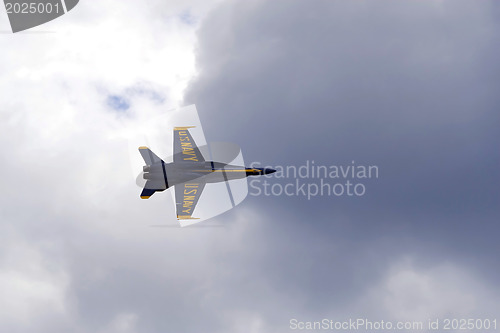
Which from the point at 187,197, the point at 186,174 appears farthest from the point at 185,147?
the point at 187,197

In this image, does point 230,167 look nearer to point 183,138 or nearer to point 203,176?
point 203,176

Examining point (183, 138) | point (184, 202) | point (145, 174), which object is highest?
point (183, 138)

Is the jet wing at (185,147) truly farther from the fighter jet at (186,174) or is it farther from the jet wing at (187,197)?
the jet wing at (187,197)

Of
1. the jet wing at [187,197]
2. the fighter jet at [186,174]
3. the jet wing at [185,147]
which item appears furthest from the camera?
the jet wing at [185,147]

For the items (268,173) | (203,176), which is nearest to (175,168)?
(203,176)

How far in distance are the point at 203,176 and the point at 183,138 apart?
36.5 feet

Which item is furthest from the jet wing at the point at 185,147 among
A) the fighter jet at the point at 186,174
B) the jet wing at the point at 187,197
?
the jet wing at the point at 187,197

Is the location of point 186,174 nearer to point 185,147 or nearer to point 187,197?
point 187,197

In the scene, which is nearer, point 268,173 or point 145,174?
point 145,174

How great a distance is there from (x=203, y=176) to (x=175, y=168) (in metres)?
5.47

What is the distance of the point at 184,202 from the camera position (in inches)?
3423

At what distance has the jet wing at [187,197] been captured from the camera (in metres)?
85.2

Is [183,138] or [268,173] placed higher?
[183,138]

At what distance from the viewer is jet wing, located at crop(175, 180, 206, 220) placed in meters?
85.2
